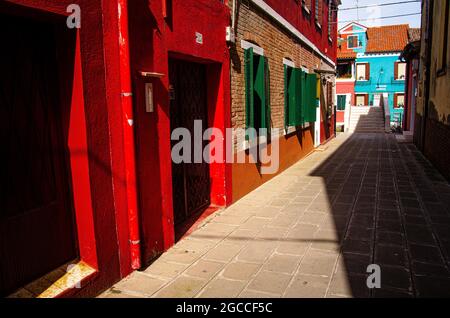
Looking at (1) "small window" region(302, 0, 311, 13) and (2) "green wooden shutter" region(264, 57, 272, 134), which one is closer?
(2) "green wooden shutter" region(264, 57, 272, 134)

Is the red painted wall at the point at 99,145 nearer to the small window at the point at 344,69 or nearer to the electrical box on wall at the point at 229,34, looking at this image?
the electrical box on wall at the point at 229,34

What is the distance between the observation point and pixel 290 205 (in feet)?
19.5

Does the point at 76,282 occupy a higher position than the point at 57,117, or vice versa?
the point at 57,117

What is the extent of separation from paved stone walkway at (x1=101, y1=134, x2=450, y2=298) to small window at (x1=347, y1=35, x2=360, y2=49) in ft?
107

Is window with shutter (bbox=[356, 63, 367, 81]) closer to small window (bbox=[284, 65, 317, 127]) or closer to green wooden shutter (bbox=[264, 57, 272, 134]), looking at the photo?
small window (bbox=[284, 65, 317, 127])

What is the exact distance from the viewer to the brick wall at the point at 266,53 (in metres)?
6.05

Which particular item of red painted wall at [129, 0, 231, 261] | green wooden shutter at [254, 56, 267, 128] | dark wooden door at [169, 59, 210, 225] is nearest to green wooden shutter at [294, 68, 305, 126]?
green wooden shutter at [254, 56, 267, 128]

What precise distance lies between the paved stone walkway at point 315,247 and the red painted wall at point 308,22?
4.44 metres

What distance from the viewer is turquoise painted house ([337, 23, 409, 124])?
3506 cm

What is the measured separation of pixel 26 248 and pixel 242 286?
5.92 feet

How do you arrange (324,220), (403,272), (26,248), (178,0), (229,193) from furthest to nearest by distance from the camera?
(229,193) < (324,220) < (178,0) < (403,272) < (26,248)

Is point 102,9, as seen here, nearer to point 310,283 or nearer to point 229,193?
point 310,283

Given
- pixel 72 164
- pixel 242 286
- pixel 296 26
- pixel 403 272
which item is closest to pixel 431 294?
pixel 403 272

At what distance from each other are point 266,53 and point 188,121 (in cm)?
325
